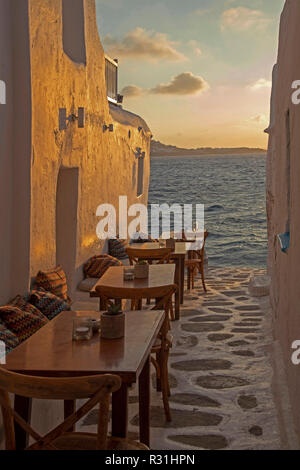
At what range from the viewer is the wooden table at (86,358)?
275 centimetres

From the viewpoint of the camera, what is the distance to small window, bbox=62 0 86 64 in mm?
7547

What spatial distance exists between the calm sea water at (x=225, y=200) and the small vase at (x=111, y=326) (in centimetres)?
1873

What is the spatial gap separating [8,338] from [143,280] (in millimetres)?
1542

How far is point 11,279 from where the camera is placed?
207 inches

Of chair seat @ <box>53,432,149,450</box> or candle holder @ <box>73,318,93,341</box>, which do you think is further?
candle holder @ <box>73,318,93,341</box>

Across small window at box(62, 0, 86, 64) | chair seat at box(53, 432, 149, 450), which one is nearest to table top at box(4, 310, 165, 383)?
chair seat at box(53, 432, 149, 450)

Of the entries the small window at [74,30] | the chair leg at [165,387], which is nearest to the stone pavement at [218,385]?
the chair leg at [165,387]

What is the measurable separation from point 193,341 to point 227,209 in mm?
34871

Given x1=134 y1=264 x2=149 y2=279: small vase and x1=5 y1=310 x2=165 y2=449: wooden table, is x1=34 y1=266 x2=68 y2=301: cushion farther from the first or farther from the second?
x1=5 y1=310 x2=165 y2=449: wooden table

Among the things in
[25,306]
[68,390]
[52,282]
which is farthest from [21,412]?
[52,282]

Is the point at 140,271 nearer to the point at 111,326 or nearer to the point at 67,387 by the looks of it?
the point at 111,326

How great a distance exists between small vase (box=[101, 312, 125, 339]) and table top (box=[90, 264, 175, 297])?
162 cm
